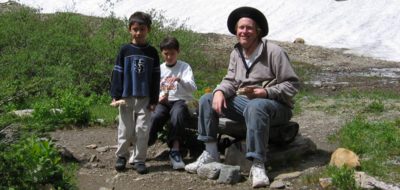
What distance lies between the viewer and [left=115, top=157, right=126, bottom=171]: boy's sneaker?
639cm

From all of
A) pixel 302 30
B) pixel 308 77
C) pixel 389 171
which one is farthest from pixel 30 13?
pixel 302 30

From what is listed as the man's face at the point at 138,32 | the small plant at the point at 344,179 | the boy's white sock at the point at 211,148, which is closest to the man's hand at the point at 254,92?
the boy's white sock at the point at 211,148

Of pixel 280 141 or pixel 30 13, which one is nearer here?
pixel 280 141

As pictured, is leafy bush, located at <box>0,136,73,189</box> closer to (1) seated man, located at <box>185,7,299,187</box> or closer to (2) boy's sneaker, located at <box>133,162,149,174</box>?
→ (2) boy's sneaker, located at <box>133,162,149,174</box>

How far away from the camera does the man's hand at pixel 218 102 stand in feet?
19.5

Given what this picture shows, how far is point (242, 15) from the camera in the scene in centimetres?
620

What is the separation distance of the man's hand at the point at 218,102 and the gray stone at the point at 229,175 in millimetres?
541

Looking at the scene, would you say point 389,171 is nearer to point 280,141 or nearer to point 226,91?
point 280,141

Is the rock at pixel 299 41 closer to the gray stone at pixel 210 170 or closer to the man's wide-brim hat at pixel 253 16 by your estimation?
the man's wide-brim hat at pixel 253 16

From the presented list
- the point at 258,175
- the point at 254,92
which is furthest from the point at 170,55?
the point at 258,175

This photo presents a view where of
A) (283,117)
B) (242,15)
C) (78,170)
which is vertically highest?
(242,15)

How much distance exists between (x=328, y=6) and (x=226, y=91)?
27.8 meters

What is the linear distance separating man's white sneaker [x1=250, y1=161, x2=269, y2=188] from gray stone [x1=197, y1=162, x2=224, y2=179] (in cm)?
34

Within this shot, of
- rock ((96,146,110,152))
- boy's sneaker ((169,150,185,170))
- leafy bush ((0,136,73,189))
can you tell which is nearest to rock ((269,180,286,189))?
boy's sneaker ((169,150,185,170))
